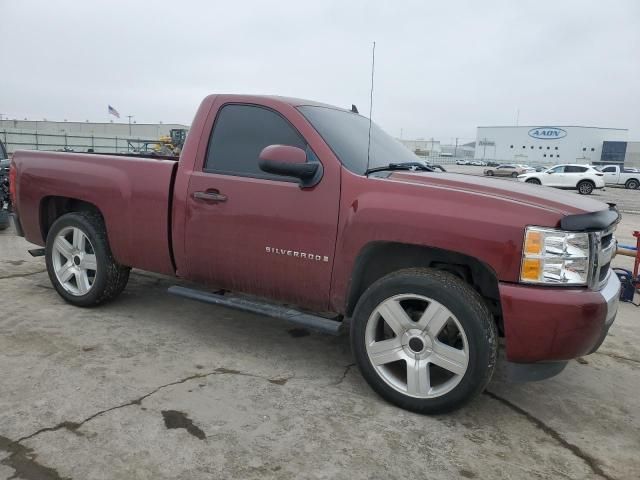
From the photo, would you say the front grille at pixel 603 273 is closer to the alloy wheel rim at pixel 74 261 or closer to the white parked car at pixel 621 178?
the alloy wheel rim at pixel 74 261

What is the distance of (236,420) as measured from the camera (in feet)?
9.29

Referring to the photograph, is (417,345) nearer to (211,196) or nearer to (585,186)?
(211,196)

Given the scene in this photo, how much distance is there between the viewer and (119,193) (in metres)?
4.09

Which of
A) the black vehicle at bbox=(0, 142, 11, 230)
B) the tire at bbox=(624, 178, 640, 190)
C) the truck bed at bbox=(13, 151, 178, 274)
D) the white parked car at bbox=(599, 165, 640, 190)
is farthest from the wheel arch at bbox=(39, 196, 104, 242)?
the tire at bbox=(624, 178, 640, 190)

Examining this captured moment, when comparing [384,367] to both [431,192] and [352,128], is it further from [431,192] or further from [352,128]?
[352,128]

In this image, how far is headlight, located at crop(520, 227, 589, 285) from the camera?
2.64 metres

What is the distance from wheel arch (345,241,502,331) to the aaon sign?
3955 inches

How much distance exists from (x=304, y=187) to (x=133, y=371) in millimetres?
1628

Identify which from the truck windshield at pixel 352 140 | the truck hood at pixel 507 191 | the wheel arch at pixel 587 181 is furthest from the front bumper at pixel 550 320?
the wheel arch at pixel 587 181

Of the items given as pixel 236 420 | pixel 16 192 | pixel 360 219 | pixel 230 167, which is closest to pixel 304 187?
pixel 360 219

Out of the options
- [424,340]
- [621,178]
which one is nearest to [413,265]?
[424,340]

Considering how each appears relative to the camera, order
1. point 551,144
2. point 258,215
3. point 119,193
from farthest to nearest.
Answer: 1. point 551,144
2. point 119,193
3. point 258,215

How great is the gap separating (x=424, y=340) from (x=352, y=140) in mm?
1471

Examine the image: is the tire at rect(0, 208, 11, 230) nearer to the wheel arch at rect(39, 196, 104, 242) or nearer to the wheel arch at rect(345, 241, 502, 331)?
the wheel arch at rect(39, 196, 104, 242)
